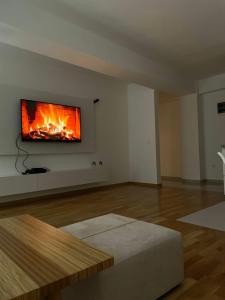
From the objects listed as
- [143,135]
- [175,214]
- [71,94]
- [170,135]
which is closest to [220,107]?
[170,135]

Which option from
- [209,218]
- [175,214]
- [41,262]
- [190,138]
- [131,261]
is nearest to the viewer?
[41,262]

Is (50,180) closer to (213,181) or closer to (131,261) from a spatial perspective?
(131,261)

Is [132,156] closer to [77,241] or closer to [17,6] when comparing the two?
[17,6]

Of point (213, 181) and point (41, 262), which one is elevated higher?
point (41, 262)

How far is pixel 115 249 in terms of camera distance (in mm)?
1171

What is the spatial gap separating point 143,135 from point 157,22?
3044 mm

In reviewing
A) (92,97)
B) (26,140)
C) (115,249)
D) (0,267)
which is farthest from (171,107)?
(0,267)

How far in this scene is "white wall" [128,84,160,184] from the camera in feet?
18.4

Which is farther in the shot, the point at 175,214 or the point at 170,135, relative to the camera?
the point at 170,135

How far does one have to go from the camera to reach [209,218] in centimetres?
282

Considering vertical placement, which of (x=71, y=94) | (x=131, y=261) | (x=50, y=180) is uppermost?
(x=71, y=94)

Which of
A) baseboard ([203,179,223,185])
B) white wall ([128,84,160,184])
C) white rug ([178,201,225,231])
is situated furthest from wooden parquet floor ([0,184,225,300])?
baseboard ([203,179,223,185])

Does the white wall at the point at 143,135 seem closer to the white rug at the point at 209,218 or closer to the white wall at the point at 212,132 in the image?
the white wall at the point at 212,132

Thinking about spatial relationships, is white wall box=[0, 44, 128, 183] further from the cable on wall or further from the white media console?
the white media console
